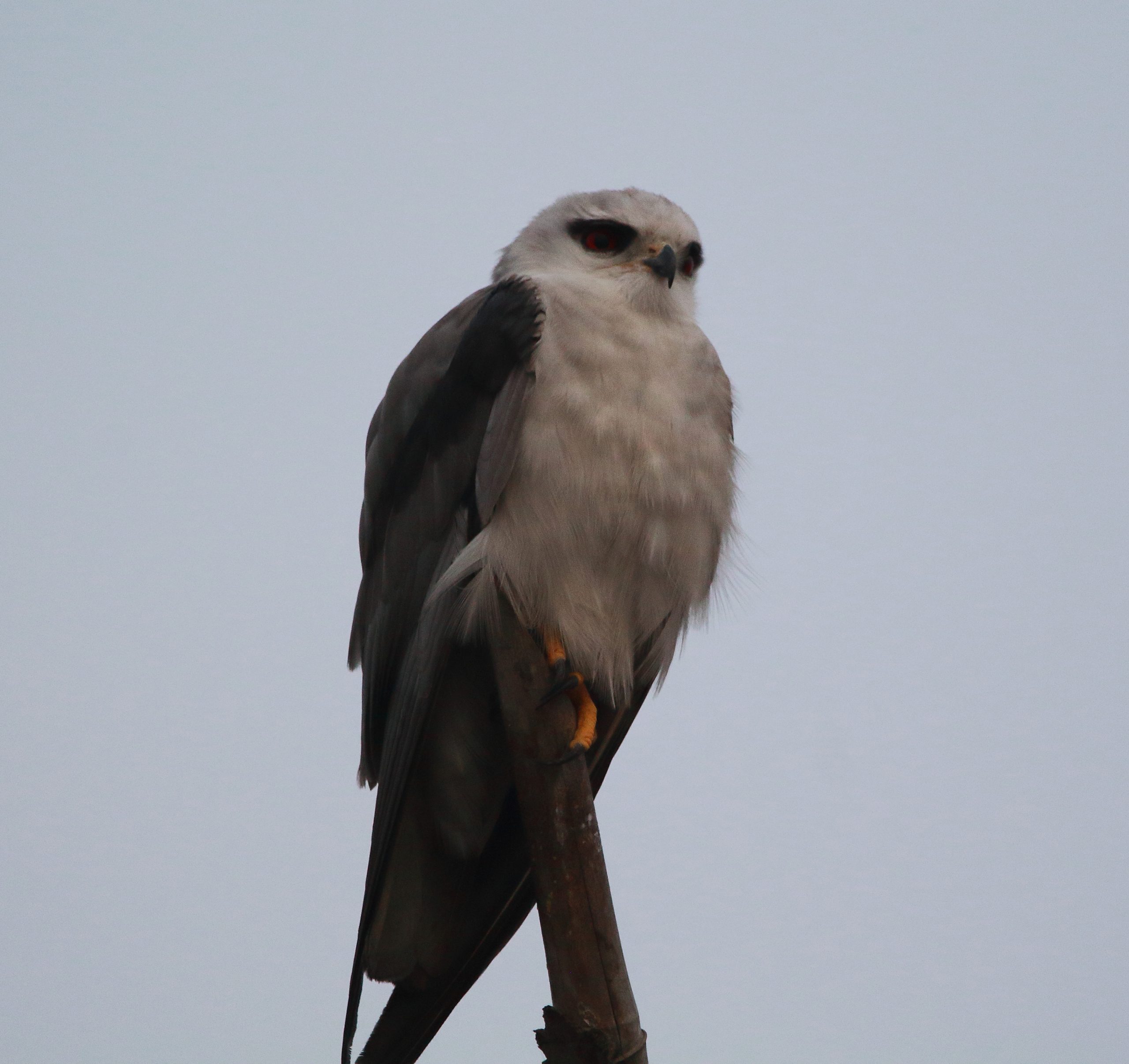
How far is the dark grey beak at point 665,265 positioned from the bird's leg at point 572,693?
1.30m

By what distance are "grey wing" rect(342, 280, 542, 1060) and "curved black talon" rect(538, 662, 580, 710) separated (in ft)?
1.23

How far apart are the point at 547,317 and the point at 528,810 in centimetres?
139

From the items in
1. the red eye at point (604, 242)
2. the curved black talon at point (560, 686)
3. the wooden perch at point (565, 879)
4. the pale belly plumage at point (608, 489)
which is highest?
the red eye at point (604, 242)

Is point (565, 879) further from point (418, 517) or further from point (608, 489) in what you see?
point (418, 517)

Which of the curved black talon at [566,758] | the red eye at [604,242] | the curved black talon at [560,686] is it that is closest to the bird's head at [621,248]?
the red eye at [604,242]

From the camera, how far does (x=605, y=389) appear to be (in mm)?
3281

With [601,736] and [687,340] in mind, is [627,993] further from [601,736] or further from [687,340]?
[687,340]

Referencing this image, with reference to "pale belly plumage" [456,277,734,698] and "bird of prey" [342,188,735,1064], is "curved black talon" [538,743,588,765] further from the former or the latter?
"pale belly plumage" [456,277,734,698]

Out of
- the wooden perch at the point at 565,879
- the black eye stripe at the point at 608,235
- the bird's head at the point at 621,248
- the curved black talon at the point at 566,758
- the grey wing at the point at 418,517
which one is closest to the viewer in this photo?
the wooden perch at the point at 565,879

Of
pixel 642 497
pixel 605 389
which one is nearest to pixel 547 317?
pixel 605 389

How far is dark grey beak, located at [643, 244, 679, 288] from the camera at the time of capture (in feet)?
12.5

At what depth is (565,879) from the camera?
2.76 metres

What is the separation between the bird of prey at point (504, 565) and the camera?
3.21 m

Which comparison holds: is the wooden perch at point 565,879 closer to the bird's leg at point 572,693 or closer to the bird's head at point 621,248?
the bird's leg at point 572,693
